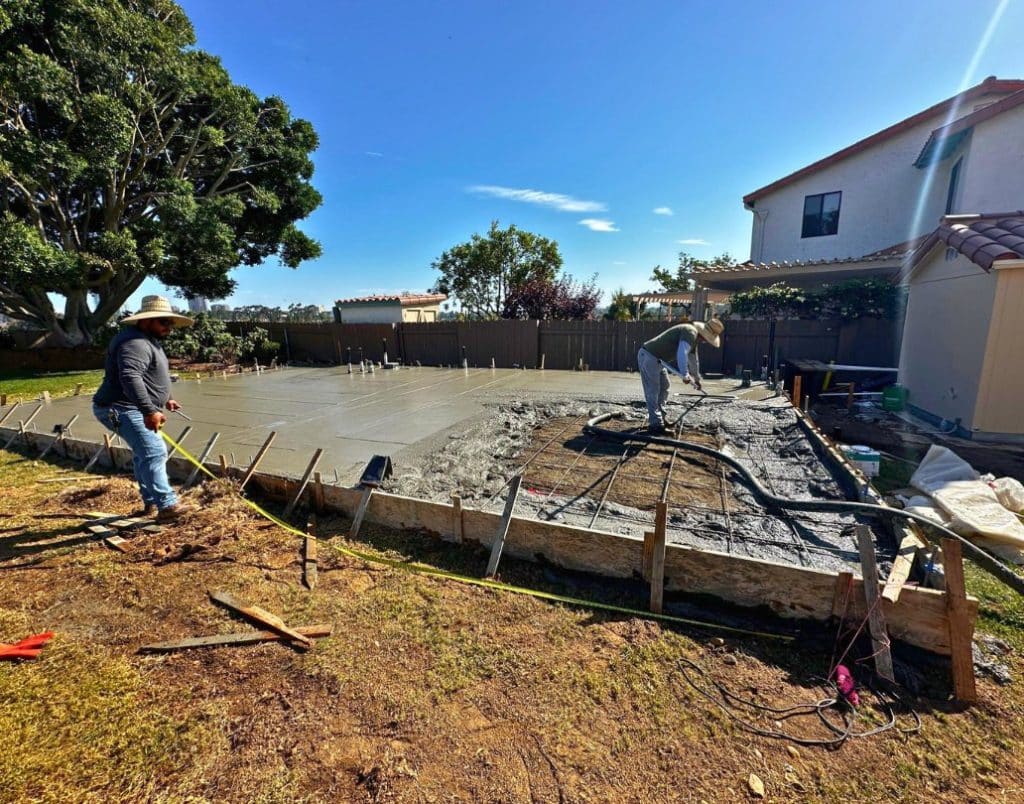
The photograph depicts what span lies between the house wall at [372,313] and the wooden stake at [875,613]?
57.7ft

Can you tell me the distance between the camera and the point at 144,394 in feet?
10.7

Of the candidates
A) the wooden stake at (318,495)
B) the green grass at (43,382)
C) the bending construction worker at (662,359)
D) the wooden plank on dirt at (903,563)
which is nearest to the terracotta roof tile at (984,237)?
the bending construction worker at (662,359)

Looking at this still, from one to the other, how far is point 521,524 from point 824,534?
7.02 feet

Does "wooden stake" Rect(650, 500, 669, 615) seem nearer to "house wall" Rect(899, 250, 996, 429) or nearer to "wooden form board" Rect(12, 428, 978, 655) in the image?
"wooden form board" Rect(12, 428, 978, 655)

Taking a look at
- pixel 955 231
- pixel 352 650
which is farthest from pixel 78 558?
pixel 955 231

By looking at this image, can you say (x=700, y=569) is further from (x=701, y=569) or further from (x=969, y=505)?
(x=969, y=505)

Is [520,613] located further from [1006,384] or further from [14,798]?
[1006,384]

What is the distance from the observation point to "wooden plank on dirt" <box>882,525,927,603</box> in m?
2.16

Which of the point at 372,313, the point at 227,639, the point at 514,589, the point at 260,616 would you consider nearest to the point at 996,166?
the point at 514,589

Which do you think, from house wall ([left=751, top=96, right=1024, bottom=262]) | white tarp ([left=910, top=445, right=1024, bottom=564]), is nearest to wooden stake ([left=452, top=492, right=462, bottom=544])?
white tarp ([left=910, top=445, right=1024, bottom=564])

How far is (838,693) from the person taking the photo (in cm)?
195

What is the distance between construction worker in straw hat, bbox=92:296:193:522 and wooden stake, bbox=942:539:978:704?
16.0 ft

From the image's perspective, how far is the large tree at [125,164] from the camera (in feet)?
30.3

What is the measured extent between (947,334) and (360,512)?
8166 mm
